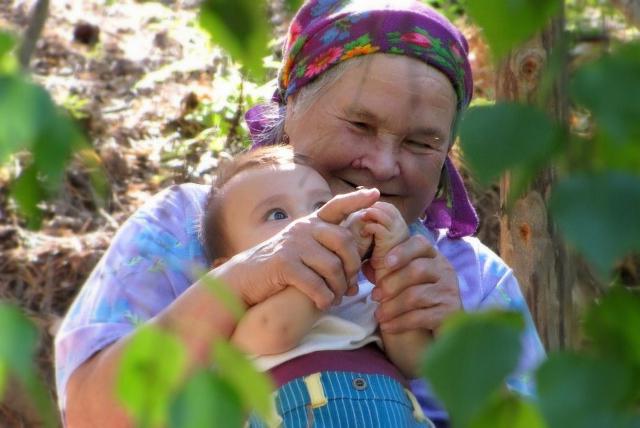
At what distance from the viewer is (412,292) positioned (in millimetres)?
2287

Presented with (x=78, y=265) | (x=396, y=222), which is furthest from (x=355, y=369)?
(x=78, y=265)

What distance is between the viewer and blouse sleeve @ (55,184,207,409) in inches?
96.5

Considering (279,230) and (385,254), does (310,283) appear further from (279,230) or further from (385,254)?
(279,230)

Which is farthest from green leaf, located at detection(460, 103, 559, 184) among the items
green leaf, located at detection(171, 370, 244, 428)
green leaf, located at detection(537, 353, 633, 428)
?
green leaf, located at detection(171, 370, 244, 428)

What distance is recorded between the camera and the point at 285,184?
2.45 meters

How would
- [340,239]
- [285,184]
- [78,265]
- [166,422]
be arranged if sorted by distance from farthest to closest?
[78,265] → [285,184] → [340,239] → [166,422]

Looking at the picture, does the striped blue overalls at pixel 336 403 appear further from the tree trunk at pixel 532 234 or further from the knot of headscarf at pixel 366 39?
the tree trunk at pixel 532 234

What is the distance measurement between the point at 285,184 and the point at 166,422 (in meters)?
1.56

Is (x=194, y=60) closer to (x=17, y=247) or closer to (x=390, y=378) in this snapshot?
(x=17, y=247)

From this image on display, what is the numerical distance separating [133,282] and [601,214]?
1720 millimetres

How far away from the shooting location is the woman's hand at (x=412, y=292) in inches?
89.7

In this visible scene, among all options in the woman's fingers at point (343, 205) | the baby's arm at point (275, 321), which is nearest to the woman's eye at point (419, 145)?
the woman's fingers at point (343, 205)

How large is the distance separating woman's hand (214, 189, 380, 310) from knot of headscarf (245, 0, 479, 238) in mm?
604

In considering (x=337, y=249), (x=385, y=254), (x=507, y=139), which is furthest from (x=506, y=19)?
(x=385, y=254)
